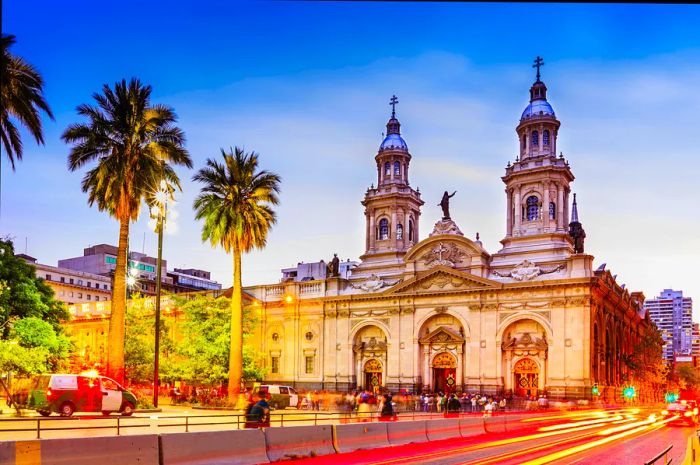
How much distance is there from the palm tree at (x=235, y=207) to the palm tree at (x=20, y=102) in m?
21.8

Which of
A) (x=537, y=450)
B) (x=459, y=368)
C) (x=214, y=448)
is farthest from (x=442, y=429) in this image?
(x=459, y=368)

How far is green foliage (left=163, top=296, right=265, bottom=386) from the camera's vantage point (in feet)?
176

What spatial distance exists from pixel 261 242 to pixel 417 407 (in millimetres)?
17716

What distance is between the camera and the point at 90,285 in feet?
394

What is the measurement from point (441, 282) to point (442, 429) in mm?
37756

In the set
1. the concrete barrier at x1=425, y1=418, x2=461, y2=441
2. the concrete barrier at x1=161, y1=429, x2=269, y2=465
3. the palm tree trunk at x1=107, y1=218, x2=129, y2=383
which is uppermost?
the palm tree trunk at x1=107, y1=218, x2=129, y2=383

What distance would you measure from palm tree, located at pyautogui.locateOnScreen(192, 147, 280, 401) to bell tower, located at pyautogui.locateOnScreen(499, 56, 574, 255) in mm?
28063

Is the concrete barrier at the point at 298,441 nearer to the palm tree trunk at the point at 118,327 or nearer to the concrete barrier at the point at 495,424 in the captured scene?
the concrete barrier at the point at 495,424

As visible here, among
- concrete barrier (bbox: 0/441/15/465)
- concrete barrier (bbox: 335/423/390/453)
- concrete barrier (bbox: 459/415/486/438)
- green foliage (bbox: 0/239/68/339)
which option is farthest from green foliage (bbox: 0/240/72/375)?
concrete barrier (bbox: 0/441/15/465)

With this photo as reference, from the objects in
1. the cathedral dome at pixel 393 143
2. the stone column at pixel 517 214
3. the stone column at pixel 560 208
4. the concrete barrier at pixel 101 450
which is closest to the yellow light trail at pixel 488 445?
the concrete barrier at pixel 101 450

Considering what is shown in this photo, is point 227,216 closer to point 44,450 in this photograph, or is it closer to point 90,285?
point 44,450

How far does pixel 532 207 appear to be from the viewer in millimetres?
66938

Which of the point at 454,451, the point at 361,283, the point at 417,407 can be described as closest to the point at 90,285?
the point at 361,283

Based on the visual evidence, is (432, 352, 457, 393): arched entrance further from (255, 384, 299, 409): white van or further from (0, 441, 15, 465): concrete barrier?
(0, 441, 15, 465): concrete barrier
